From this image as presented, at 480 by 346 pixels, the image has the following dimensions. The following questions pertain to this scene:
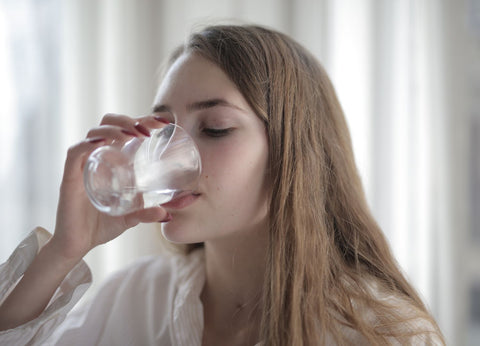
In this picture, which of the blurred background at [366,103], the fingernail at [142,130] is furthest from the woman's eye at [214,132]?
the blurred background at [366,103]

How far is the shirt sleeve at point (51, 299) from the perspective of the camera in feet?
2.64

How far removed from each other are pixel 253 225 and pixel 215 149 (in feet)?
0.70

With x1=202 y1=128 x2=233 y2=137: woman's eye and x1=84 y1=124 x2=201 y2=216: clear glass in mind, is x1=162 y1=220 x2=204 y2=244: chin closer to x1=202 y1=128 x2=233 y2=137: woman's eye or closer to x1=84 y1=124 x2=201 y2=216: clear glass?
x1=84 y1=124 x2=201 y2=216: clear glass

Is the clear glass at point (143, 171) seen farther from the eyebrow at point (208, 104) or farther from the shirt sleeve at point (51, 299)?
the shirt sleeve at point (51, 299)

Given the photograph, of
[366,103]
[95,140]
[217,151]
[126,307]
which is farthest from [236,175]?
[366,103]

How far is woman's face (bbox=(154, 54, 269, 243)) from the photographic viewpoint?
0.80 meters

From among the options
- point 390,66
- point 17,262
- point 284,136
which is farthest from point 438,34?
point 17,262

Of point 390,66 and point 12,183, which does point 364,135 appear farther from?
point 12,183

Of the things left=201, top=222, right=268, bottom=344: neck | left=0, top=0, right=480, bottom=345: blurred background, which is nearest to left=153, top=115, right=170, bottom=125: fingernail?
left=201, top=222, right=268, bottom=344: neck

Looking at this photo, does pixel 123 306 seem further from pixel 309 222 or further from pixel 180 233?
pixel 309 222

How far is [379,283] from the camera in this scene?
0.90 meters

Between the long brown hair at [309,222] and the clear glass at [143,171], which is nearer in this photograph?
the clear glass at [143,171]

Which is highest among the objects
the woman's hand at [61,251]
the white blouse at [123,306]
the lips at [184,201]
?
the lips at [184,201]

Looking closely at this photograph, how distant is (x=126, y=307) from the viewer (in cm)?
106
